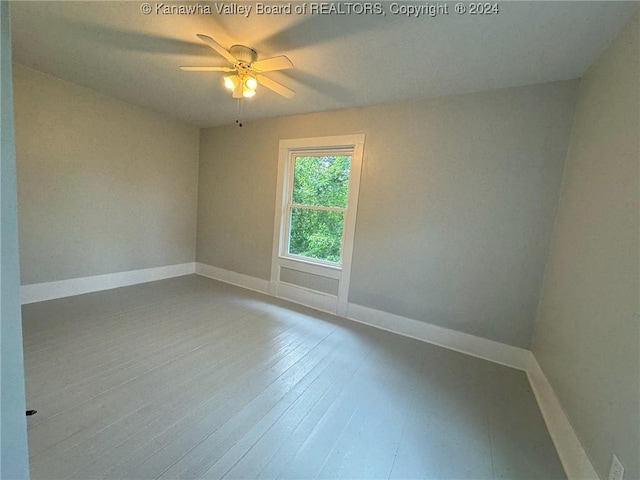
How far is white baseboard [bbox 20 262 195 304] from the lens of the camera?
9.39ft

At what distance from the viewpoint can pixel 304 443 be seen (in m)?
1.42

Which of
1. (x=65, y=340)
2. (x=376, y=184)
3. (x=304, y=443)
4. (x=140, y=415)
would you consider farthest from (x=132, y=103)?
(x=304, y=443)

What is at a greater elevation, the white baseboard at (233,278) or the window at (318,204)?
the window at (318,204)

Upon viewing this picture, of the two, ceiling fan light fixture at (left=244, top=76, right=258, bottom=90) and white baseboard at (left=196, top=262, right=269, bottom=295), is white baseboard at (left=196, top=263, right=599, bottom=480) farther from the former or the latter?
ceiling fan light fixture at (left=244, top=76, right=258, bottom=90)

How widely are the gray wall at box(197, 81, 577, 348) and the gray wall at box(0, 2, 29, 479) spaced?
2608mm

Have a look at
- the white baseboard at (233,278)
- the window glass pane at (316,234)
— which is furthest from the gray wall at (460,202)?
the white baseboard at (233,278)

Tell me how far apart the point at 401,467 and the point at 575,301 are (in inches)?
57.4

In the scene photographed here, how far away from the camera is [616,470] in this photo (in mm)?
1106

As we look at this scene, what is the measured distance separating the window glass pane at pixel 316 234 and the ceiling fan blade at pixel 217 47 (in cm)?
188

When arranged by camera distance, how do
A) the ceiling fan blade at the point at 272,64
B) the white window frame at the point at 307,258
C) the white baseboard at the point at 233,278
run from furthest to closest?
1. the white baseboard at the point at 233,278
2. the white window frame at the point at 307,258
3. the ceiling fan blade at the point at 272,64

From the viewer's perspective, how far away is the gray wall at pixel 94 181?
9.02ft

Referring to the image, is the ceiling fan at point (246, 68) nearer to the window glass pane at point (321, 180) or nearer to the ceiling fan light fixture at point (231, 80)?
the ceiling fan light fixture at point (231, 80)

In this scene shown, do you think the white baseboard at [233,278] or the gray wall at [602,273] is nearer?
the gray wall at [602,273]

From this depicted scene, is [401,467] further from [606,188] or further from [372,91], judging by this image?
[372,91]
